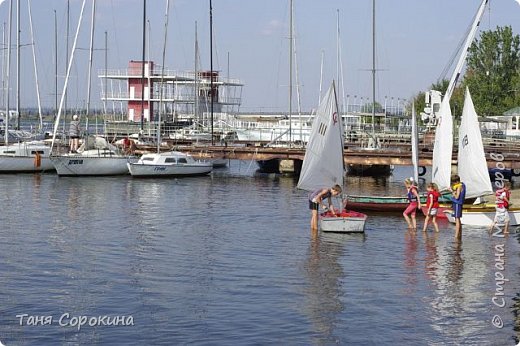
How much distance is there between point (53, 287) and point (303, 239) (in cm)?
1015

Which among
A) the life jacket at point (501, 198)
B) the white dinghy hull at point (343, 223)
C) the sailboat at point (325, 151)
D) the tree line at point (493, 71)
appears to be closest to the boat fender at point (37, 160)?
the sailboat at point (325, 151)

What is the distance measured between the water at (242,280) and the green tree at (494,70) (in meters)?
55.3

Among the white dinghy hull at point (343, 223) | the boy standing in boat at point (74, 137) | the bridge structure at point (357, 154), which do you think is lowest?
the white dinghy hull at point (343, 223)

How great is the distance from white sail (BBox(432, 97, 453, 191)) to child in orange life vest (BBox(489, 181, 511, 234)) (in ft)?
15.7

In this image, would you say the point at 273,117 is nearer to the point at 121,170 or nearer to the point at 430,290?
the point at 121,170

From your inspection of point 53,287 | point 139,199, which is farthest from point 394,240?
point 139,199

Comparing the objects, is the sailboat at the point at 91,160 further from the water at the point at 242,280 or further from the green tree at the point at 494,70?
the green tree at the point at 494,70

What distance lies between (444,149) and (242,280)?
15.9 m

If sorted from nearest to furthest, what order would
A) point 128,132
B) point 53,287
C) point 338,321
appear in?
point 338,321, point 53,287, point 128,132

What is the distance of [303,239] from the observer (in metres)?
27.8

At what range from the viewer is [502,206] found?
28516mm

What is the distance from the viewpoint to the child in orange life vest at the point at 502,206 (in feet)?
92.0

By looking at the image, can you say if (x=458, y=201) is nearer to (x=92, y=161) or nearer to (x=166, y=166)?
(x=166, y=166)

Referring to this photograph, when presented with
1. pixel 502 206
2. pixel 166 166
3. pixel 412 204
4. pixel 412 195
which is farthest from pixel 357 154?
pixel 502 206
